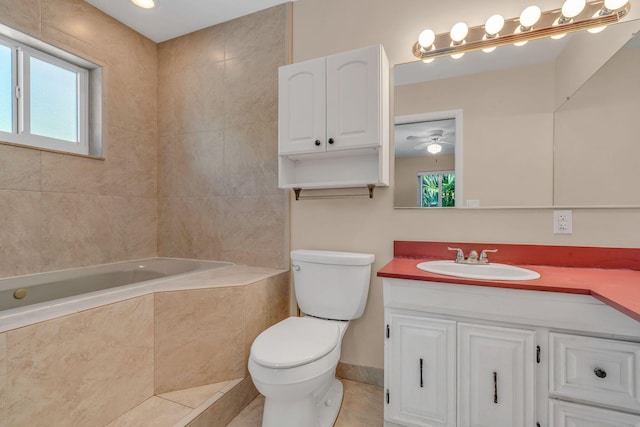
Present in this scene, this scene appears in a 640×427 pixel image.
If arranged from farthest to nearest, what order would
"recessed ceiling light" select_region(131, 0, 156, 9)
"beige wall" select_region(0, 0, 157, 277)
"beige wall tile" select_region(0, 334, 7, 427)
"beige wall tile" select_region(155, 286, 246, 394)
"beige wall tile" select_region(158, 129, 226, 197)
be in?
1. "beige wall tile" select_region(158, 129, 226, 197)
2. "recessed ceiling light" select_region(131, 0, 156, 9)
3. "beige wall" select_region(0, 0, 157, 277)
4. "beige wall tile" select_region(155, 286, 246, 394)
5. "beige wall tile" select_region(0, 334, 7, 427)

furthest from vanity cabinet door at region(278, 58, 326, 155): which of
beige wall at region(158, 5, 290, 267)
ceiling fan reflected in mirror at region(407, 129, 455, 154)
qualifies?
ceiling fan reflected in mirror at region(407, 129, 455, 154)

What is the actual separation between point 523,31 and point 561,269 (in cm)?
119

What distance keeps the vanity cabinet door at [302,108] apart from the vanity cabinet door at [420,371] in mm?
1042

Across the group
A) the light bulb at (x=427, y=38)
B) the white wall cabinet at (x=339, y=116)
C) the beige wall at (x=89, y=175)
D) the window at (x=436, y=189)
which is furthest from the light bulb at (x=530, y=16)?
the beige wall at (x=89, y=175)

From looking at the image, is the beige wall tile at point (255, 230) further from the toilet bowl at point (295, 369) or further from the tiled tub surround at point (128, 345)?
the toilet bowl at point (295, 369)

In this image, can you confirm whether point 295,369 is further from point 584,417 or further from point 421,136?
point 421,136

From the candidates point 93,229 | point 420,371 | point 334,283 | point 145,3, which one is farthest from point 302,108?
point 93,229

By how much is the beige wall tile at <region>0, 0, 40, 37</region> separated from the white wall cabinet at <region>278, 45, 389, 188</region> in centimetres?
151

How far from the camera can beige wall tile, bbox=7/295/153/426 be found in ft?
3.25

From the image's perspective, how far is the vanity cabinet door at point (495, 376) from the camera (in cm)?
109

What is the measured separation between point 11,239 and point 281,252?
61.2 inches

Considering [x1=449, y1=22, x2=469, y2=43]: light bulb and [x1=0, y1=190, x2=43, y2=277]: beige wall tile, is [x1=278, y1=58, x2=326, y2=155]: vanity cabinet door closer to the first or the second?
[x1=449, y1=22, x2=469, y2=43]: light bulb

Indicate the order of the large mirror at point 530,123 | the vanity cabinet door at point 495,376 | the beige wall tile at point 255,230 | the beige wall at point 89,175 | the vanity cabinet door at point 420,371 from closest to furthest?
the vanity cabinet door at point 495,376, the vanity cabinet door at point 420,371, the large mirror at point 530,123, the beige wall at point 89,175, the beige wall tile at point 255,230

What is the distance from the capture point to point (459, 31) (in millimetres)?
1528
